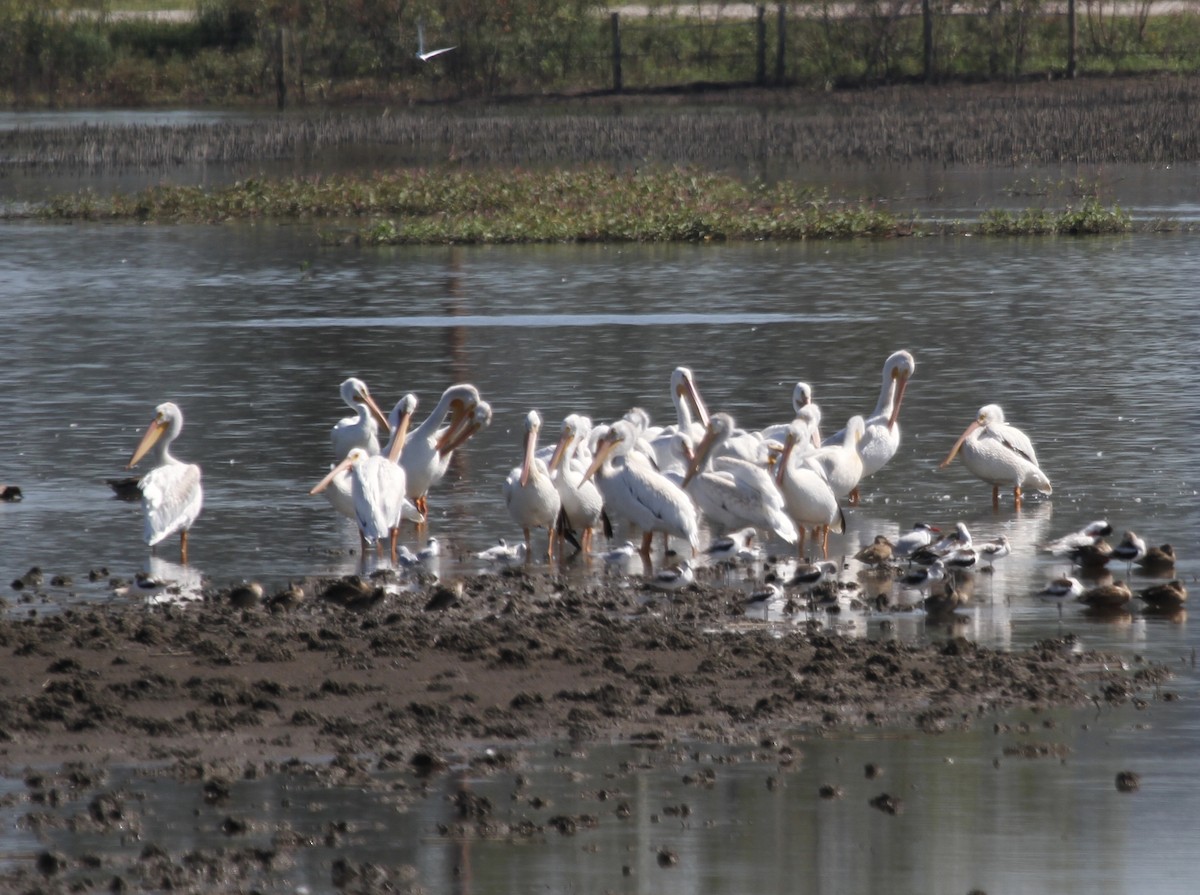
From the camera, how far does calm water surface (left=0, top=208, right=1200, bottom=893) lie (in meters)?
5.82

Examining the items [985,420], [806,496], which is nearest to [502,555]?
[806,496]

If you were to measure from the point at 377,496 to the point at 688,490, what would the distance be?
159cm

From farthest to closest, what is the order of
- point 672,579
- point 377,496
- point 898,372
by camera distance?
point 898,372 < point 377,496 < point 672,579

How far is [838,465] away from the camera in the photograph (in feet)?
33.8

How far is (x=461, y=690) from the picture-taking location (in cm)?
725

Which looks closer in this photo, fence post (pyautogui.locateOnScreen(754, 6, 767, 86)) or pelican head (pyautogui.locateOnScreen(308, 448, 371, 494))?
pelican head (pyautogui.locateOnScreen(308, 448, 371, 494))

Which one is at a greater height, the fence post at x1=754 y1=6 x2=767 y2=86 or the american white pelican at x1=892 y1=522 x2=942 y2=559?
the fence post at x1=754 y1=6 x2=767 y2=86

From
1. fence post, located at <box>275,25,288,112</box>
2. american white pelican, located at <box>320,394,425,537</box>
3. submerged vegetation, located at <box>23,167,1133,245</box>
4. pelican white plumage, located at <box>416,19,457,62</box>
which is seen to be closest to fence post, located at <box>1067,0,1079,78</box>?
pelican white plumage, located at <box>416,19,457,62</box>

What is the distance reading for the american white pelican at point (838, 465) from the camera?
10.2 metres

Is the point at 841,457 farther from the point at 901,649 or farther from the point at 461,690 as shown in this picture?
the point at 461,690

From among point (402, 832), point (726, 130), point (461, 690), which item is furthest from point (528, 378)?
point (726, 130)

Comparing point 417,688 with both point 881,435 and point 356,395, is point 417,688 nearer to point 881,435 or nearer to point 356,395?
point 881,435

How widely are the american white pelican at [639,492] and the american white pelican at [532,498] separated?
223 mm

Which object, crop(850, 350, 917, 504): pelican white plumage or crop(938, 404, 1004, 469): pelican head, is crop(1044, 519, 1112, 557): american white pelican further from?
crop(850, 350, 917, 504): pelican white plumage
